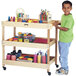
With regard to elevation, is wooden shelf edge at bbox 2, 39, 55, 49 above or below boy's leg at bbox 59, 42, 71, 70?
above

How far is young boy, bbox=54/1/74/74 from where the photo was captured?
272 inches

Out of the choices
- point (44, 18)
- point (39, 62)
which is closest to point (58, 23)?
point (44, 18)

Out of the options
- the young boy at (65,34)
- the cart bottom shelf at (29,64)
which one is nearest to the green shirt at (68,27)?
the young boy at (65,34)

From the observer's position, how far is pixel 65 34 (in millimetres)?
6965

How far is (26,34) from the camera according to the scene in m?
7.38

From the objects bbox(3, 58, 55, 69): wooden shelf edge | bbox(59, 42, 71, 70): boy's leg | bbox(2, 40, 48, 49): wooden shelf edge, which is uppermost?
bbox(2, 40, 48, 49): wooden shelf edge

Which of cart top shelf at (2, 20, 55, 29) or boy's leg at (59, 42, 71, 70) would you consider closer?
cart top shelf at (2, 20, 55, 29)

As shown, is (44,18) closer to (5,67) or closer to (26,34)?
(26,34)

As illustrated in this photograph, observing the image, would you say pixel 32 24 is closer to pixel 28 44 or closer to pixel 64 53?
pixel 28 44

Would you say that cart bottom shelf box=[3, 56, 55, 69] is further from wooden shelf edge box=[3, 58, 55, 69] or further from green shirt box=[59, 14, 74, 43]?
green shirt box=[59, 14, 74, 43]

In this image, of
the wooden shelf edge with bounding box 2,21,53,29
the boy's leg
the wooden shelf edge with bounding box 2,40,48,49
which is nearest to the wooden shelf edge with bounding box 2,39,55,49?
the wooden shelf edge with bounding box 2,40,48,49

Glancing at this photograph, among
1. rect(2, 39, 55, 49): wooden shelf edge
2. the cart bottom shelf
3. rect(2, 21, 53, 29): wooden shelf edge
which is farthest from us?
the cart bottom shelf

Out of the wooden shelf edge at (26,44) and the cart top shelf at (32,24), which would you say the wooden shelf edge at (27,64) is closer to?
the wooden shelf edge at (26,44)

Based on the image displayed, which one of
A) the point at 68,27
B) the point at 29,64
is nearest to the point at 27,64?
the point at 29,64
